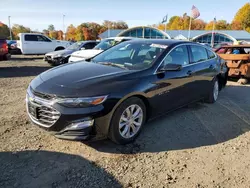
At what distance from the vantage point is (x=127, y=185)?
111 inches

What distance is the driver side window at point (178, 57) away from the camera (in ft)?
14.3

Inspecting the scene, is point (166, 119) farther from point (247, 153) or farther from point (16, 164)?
point (16, 164)

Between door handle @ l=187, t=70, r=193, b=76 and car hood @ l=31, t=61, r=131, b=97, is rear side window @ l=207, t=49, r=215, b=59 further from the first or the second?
car hood @ l=31, t=61, r=131, b=97

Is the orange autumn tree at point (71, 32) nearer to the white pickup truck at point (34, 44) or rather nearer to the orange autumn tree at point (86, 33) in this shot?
the orange autumn tree at point (86, 33)

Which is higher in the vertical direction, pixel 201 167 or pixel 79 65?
pixel 79 65

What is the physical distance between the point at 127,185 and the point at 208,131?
7.38 ft

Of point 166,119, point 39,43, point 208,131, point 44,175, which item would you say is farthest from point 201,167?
point 39,43

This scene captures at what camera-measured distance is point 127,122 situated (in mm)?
3650

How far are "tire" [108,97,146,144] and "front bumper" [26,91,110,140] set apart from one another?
17cm

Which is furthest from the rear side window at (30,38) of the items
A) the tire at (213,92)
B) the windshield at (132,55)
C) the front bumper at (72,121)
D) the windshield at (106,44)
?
the front bumper at (72,121)

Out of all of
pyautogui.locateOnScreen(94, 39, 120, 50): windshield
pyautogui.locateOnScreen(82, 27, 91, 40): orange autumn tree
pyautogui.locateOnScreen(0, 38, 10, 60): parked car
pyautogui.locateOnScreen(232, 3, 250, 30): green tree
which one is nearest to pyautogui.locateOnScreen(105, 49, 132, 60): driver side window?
pyautogui.locateOnScreen(94, 39, 120, 50): windshield

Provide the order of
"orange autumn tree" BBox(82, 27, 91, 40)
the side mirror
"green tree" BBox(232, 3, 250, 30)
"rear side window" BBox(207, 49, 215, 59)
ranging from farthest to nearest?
"green tree" BBox(232, 3, 250, 30) → "orange autumn tree" BBox(82, 27, 91, 40) → "rear side window" BBox(207, 49, 215, 59) → the side mirror

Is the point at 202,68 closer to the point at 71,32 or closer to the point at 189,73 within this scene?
the point at 189,73

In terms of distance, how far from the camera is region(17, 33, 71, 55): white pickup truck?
55.3 feet
